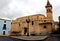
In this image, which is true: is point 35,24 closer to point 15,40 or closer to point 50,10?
point 50,10

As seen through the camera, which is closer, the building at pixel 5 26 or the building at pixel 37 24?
the building at pixel 37 24

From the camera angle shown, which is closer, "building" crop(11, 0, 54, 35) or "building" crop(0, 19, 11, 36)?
"building" crop(11, 0, 54, 35)

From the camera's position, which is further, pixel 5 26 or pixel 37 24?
pixel 5 26

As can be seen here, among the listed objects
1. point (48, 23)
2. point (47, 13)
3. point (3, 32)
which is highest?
point (47, 13)

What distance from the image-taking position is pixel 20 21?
50.0 m

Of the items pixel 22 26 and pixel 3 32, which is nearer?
pixel 22 26

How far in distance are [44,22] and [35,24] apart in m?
3.88

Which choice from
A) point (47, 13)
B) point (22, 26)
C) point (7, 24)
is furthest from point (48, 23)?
point (7, 24)

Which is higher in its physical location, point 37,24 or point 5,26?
point 37,24

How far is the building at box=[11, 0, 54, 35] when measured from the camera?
44.4 metres

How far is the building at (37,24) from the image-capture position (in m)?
44.4

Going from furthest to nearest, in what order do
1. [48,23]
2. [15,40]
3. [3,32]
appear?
1. [3,32]
2. [48,23]
3. [15,40]

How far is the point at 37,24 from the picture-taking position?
4600 centimetres

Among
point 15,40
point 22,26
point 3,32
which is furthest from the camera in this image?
point 3,32
